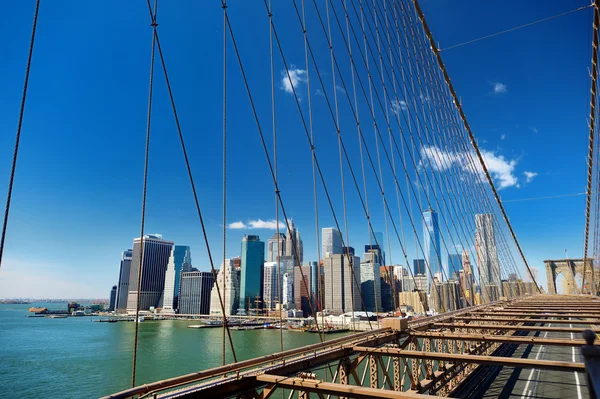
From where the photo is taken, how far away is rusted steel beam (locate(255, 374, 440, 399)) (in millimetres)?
3275

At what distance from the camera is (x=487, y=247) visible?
162 feet

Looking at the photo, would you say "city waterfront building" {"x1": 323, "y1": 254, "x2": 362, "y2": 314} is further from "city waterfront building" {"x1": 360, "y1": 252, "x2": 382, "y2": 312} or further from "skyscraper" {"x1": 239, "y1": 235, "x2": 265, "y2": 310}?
"skyscraper" {"x1": 239, "y1": 235, "x2": 265, "y2": 310}

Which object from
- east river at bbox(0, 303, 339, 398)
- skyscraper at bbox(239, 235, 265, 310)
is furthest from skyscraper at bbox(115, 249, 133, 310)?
east river at bbox(0, 303, 339, 398)

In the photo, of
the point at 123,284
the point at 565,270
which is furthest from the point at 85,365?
the point at 123,284

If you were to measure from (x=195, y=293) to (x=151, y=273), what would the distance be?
3013 cm

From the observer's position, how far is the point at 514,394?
34.7 ft

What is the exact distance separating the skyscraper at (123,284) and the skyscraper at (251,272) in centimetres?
6238

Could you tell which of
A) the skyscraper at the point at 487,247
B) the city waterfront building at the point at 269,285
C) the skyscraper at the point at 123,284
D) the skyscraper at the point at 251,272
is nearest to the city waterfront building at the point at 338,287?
the city waterfront building at the point at 269,285

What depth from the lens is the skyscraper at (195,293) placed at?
136000mm

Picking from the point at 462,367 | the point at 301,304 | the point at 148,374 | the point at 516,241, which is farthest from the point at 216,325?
the point at 462,367

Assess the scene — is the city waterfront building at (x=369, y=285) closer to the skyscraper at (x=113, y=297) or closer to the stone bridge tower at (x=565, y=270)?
the stone bridge tower at (x=565, y=270)

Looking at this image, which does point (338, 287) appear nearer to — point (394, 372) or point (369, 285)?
point (369, 285)

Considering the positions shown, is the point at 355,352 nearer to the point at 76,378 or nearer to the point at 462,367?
the point at 462,367

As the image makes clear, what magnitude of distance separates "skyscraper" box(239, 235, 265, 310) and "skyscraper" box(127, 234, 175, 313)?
39760 millimetres
